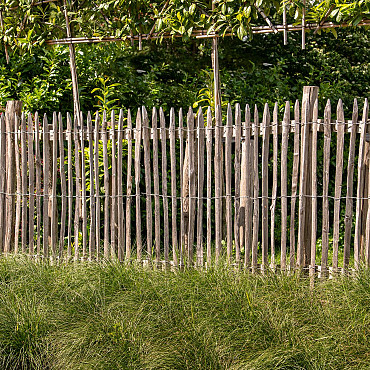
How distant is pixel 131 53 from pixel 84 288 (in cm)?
514

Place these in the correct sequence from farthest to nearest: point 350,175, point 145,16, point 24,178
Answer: point 145,16 → point 24,178 → point 350,175

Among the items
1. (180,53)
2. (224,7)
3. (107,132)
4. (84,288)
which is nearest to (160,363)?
(84,288)

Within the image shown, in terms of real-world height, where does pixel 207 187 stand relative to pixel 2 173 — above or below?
below

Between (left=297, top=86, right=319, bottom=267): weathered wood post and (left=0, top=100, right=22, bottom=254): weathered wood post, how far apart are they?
3061mm

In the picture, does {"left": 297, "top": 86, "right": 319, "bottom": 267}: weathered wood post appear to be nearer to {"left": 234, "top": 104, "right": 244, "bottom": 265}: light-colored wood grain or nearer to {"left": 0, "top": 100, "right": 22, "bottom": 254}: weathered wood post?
{"left": 234, "top": 104, "right": 244, "bottom": 265}: light-colored wood grain

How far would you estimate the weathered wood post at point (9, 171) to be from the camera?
19.2ft

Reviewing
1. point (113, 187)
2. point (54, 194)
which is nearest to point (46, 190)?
point (54, 194)

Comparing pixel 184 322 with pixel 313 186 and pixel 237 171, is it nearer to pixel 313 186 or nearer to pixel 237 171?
pixel 237 171

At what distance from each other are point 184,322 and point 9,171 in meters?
2.92

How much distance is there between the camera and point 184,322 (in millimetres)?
3926

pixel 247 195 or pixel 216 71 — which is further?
pixel 216 71

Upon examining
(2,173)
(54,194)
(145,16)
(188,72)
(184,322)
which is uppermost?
(145,16)

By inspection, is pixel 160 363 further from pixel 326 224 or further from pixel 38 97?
pixel 38 97

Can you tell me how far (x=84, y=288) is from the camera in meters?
4.38
